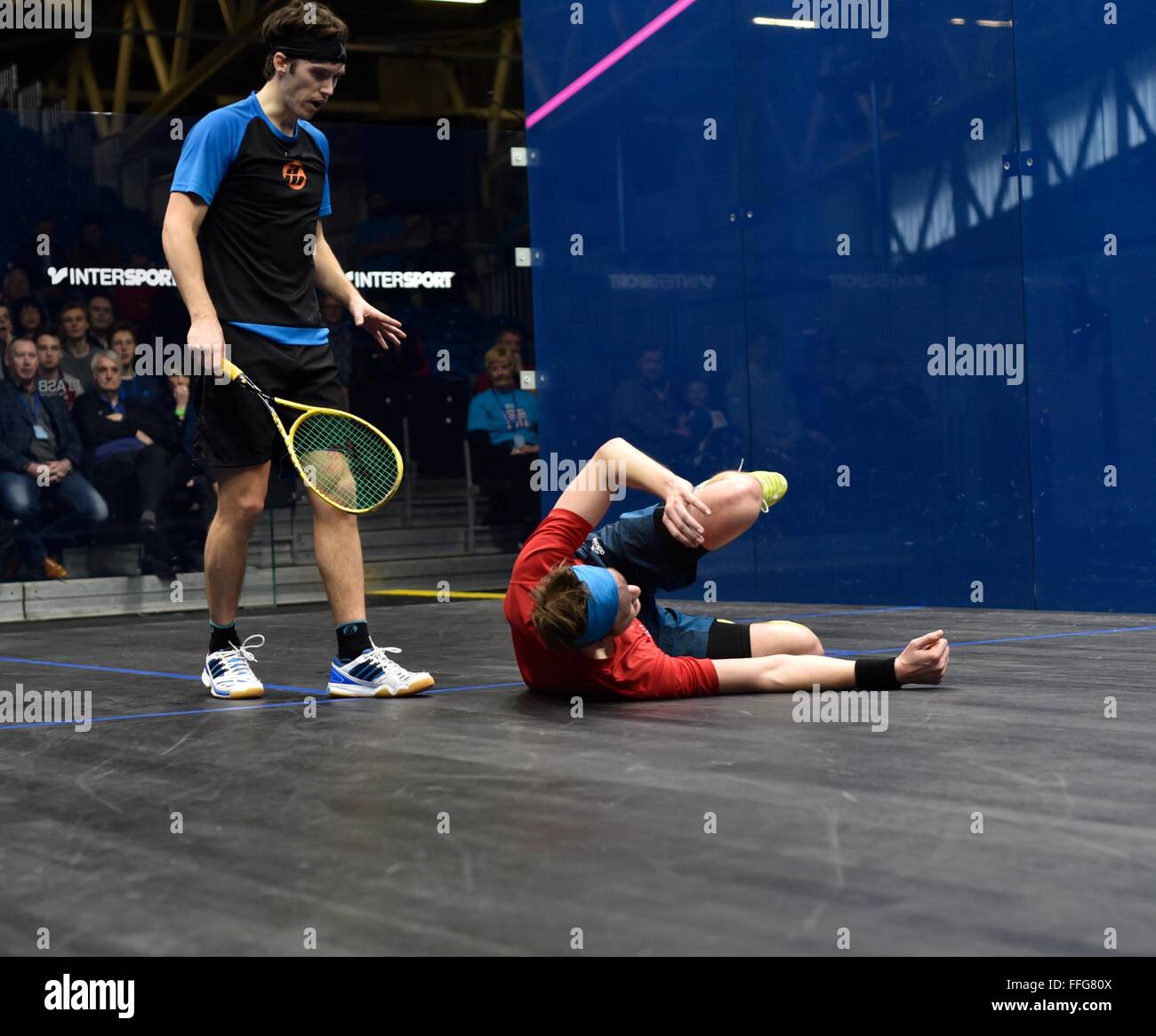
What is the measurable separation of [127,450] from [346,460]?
390 cm

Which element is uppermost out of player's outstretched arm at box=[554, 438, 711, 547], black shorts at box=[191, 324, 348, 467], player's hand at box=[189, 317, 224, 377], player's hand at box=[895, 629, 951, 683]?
player's hand at box=[189, 317, 224, 377]

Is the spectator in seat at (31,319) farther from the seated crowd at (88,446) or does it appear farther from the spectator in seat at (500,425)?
the spectator in seat at (500,425)

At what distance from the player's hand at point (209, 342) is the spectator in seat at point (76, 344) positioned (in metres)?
3.84

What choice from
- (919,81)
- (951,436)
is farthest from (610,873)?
(919,81)

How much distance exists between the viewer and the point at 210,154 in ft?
10.9

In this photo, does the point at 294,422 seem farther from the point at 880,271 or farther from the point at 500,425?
the point at 500,425

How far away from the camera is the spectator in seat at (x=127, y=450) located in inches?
269

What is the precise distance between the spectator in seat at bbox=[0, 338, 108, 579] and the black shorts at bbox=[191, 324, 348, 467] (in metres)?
3.64

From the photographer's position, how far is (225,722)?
117 inches

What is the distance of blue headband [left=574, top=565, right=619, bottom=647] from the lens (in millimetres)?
2746

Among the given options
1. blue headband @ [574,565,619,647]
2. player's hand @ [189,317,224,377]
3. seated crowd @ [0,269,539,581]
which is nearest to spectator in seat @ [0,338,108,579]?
seated crowd @ [0,269,539,581]

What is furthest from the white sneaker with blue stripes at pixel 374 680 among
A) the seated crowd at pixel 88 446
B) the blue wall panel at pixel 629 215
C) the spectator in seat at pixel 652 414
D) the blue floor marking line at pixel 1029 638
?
the seated crowd at pixel 88 446

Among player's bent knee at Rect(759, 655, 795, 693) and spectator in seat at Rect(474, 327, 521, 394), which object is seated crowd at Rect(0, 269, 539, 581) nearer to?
spectator in seat at Rect(474, 327, 521, 394)
